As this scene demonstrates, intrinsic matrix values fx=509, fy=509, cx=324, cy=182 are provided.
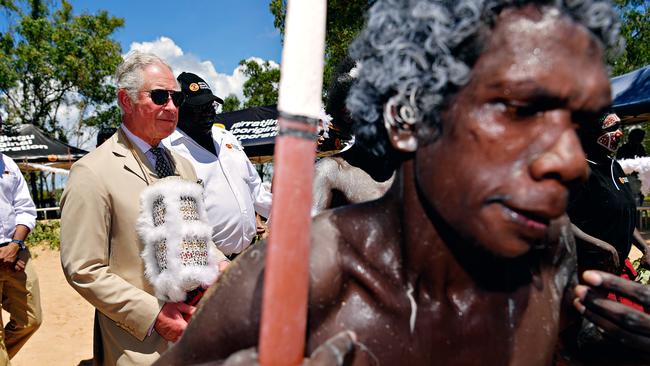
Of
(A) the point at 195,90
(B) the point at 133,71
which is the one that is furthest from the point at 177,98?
(A) the point at 195,90

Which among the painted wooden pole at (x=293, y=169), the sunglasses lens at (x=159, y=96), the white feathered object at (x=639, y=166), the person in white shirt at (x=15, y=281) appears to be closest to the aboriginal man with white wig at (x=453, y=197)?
the painted wooden pole at (x=293, y=169)

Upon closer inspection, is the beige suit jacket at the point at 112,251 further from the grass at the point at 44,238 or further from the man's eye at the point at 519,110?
the grass at the point at 44,238

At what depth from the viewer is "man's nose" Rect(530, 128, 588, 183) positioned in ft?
3.57

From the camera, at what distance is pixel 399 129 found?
4.36 feet

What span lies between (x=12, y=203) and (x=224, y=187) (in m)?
2.45

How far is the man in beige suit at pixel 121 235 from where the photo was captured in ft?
8.11

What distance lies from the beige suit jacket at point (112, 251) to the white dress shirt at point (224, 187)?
1360 millimetres

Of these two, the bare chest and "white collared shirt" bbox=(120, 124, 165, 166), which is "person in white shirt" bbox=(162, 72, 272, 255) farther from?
the bare chest

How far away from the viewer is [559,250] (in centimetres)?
160

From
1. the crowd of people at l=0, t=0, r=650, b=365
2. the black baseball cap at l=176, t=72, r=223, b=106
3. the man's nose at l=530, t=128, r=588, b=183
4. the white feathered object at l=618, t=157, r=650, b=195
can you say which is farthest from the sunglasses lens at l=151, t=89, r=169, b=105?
the white feathered object at l=618, t=157, r=650, b=195

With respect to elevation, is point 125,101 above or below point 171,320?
above

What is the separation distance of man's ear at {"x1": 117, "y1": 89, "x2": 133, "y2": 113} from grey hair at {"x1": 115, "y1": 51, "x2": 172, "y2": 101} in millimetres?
21

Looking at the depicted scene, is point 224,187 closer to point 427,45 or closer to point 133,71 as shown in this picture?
point 133,71

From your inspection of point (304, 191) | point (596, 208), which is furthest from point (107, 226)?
point (596, 208)
